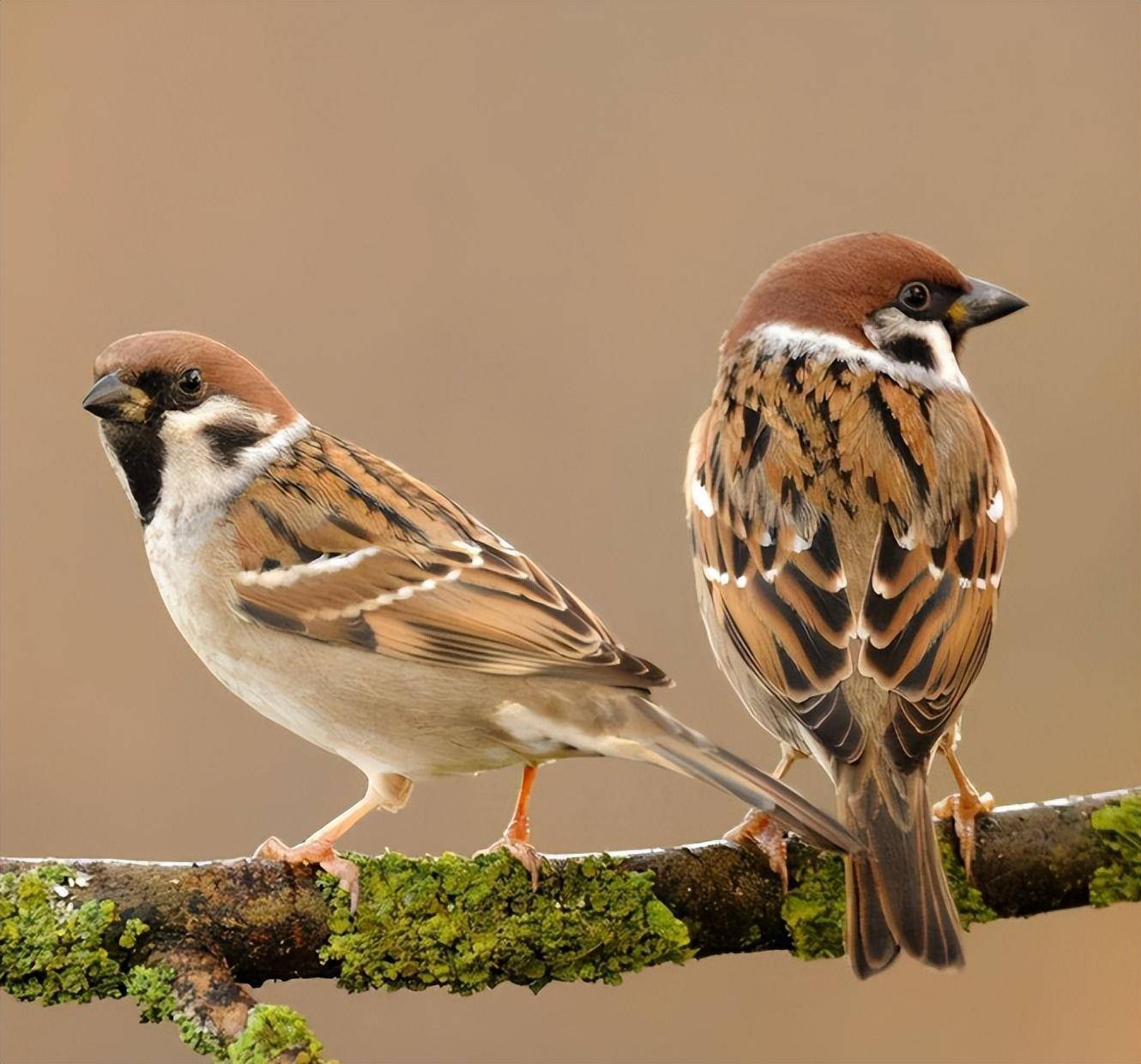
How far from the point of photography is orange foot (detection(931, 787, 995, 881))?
8.50ft

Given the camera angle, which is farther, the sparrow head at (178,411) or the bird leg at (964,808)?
the bird leg at (964,808)

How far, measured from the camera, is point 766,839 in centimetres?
242

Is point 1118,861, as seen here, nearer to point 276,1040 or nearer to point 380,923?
point 380,923

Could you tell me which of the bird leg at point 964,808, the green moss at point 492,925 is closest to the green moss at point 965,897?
the bird leg at point 964,808

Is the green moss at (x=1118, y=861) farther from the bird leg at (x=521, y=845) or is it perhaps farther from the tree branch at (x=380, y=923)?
the bird leg at (x=521, y=845)

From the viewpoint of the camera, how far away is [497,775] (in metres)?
3.56

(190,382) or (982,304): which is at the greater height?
(982,304)

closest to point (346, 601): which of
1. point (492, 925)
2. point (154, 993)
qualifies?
point (492, 925)

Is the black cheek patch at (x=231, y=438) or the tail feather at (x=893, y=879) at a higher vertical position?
the black cheek patch at (x=231, y=438)

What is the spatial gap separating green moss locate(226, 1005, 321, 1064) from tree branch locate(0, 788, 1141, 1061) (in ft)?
0.30

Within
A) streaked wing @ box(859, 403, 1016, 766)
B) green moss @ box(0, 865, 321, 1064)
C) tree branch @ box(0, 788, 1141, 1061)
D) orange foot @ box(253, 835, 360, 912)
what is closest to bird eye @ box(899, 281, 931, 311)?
streaked wing @ box(859, 403, 1016, 766)

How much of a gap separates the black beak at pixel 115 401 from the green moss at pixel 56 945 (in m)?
0.73

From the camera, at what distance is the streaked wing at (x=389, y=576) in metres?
2.52

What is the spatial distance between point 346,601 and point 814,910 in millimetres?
918
